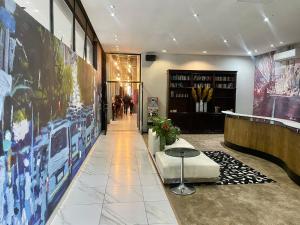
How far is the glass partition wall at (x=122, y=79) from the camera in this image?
10367 millimetres

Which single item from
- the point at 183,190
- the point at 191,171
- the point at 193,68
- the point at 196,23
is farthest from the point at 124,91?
the point at 183,190

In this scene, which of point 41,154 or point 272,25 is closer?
point 41,154

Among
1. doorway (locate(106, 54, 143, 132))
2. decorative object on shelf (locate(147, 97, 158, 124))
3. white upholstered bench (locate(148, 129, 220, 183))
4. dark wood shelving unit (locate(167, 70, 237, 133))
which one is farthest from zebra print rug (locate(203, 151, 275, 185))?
doorway (locate(106, 54, 143, 132))

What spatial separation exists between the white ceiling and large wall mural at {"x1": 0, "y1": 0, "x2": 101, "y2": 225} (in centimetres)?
210

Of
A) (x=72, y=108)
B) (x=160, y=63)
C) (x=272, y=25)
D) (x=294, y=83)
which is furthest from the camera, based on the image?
(x=160, y=63)

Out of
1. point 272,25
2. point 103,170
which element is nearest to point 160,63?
point 272,25

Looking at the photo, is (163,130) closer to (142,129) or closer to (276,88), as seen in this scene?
(142,129)

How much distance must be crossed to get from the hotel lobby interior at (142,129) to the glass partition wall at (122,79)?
0.92 metres

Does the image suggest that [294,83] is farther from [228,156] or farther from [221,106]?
[228,156]

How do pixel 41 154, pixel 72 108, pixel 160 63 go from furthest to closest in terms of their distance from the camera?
pixel 160 63, pixel 72 108, pixel 41 154

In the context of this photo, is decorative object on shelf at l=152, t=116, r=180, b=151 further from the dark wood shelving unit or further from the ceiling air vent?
the ceiling air vent

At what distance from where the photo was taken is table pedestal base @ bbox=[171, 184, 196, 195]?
3.88 metres

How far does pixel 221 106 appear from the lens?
33.9 ft

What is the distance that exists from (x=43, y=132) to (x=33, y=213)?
2.71 ft
